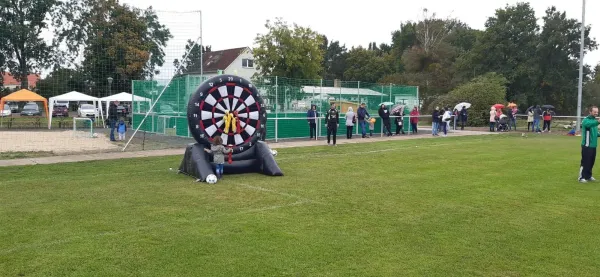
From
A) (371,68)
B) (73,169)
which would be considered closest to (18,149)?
(73,169)

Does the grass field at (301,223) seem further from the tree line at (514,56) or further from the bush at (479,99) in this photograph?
the tree line at (514,56)

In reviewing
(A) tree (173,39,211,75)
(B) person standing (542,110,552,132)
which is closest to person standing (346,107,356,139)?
(A) tree (173,39,211,75)

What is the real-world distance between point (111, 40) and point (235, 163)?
994 cm

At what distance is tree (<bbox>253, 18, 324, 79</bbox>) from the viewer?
145 feet

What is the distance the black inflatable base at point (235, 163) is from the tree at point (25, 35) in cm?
819

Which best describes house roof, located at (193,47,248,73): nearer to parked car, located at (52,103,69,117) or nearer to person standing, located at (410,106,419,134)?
parked car, located at (52,103,69,117)

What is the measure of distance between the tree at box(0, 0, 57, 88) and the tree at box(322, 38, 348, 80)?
6656 cm

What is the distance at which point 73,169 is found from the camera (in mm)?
12062

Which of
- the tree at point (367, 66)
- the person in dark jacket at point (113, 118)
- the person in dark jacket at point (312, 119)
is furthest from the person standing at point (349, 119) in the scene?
the tree at point (367, 66)

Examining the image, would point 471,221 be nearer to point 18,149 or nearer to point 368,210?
point 368,210

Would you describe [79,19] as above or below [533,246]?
above

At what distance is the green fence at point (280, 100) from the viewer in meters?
20.7

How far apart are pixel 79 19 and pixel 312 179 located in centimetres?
1148

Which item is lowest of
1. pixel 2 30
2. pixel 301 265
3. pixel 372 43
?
pixel 301 265
